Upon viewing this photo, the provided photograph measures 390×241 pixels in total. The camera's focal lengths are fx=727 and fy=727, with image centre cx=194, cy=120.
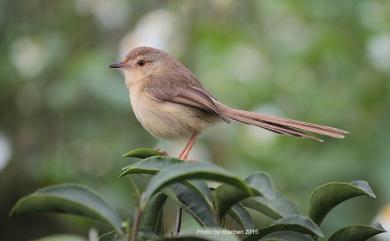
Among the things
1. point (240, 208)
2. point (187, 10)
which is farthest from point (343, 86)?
point (240, 208)

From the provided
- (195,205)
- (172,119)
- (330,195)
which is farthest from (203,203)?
(172,119)

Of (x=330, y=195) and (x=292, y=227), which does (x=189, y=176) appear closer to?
(x=292, y=227)

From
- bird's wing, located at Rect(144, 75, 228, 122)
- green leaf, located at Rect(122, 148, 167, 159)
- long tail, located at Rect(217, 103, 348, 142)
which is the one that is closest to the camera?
green leaf, located at Rect(122, 148, 167, 159)

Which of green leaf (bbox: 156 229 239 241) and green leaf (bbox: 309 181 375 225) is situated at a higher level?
green leaf (bbox: 309 181 375 225)

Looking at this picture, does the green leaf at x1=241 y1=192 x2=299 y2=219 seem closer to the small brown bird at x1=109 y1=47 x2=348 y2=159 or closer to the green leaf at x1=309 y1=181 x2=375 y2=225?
the green leaf at x1=309 y1=181 x2=375 y2=225

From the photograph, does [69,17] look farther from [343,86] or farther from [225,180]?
[225,180]

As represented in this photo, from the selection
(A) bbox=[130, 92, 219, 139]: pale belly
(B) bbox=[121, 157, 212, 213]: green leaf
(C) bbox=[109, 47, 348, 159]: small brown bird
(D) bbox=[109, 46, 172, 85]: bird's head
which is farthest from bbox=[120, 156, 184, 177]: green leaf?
(D) bbox=[109, 46, 172, 85]: bird's head

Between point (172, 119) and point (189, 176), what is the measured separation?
8.65 ft

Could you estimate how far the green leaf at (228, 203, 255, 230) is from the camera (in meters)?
1.82

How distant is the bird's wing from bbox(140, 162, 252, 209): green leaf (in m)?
2.40

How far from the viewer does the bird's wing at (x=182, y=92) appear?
405cm

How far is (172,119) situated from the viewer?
416 cm

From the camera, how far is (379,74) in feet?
17.4

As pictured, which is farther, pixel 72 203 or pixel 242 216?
pixel 242 216
